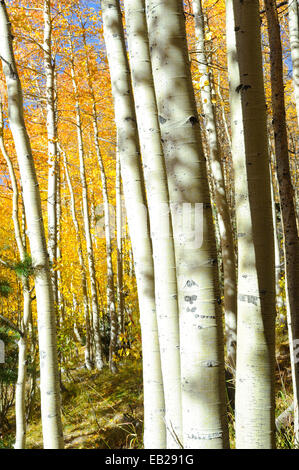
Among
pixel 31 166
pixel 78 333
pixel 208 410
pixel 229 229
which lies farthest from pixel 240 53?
pixel 78 333

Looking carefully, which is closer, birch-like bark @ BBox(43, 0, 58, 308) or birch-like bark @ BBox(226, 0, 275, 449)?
birch-like bark @ BBox(226, 0, 275, 449)

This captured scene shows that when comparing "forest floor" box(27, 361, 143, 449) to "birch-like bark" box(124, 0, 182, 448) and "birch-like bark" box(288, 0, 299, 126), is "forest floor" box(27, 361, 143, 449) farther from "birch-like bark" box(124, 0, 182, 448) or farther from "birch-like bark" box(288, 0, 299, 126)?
"birch-like bark" box(288, 0, 299, 126)

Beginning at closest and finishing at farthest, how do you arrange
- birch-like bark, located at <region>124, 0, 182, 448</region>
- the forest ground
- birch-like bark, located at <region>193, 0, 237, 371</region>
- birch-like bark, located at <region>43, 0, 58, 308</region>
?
birch-like bark, located at <region>124, 0, 182, 448</region> < birch-like bark, located at <region>193, 0, 237, 371</region> < the forest ground < birch-like bark, located at <region>43, 0, 58, 308</region>

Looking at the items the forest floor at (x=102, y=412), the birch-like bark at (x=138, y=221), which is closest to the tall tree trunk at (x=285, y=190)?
the birch-like bark at (x=138, y=221)

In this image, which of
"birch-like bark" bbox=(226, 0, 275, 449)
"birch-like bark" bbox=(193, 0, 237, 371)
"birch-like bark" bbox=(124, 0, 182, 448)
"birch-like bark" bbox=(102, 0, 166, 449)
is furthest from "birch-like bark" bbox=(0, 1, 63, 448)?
"birch-like bark" bbox=(193, 0, 237, 371)

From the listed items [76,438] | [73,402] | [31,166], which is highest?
[31,166]

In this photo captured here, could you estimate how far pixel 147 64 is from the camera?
7.78ft

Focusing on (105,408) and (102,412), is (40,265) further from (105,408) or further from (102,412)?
(105,408)

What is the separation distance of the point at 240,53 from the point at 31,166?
2001mm

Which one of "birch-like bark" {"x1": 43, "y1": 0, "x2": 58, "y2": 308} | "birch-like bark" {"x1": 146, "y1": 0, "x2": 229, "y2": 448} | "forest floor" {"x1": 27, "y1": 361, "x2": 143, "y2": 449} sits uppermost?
"birch-like bark" {"x1": 43, "y1": 0, "x2": 58, "y2": 308}

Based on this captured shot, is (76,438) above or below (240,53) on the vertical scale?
below

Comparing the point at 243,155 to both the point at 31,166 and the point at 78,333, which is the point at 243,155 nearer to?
the point at 31,166

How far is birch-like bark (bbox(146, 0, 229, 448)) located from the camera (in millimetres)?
1485

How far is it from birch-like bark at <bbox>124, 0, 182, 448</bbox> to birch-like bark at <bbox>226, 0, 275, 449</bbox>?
475 millimetres
